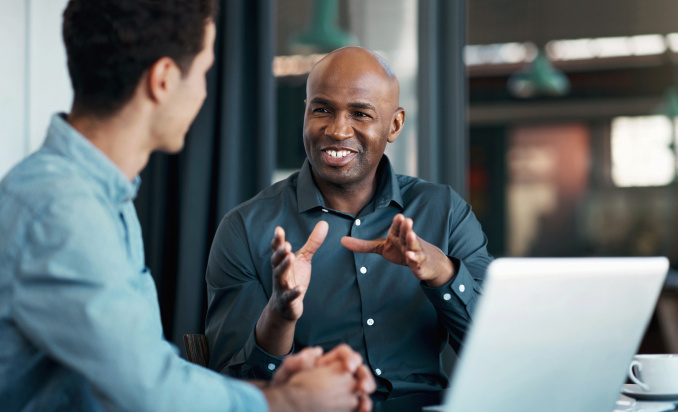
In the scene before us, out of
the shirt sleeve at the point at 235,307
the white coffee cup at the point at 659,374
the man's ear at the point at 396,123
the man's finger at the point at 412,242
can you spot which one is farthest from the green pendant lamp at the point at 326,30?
the white coffee cup at the point at 659,374

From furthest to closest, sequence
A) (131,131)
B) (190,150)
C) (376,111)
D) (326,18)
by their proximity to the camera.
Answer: (326,18) → (190,150) → (376,111) → (131,131)

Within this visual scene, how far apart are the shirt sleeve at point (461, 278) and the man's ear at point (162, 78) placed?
75 centimetres

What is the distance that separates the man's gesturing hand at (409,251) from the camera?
51.4 inches

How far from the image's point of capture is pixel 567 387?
3.13ft

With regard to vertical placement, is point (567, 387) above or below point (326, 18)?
below

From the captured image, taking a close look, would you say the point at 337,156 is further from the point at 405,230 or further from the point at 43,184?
the point at 43,184

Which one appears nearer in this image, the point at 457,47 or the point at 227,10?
the point at 227,10

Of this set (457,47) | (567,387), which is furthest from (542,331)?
(457,47)

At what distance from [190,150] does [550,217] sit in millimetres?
6753

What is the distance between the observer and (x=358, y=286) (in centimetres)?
167

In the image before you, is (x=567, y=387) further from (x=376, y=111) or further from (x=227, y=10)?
(x=227, y=10)

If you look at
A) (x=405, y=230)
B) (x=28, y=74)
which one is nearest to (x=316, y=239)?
(x=405, y=230)

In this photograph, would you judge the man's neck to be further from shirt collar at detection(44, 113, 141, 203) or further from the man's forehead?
the man's forehead

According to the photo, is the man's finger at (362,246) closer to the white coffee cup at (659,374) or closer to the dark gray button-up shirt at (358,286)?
the dark gray button-up shirt at (358,286)
